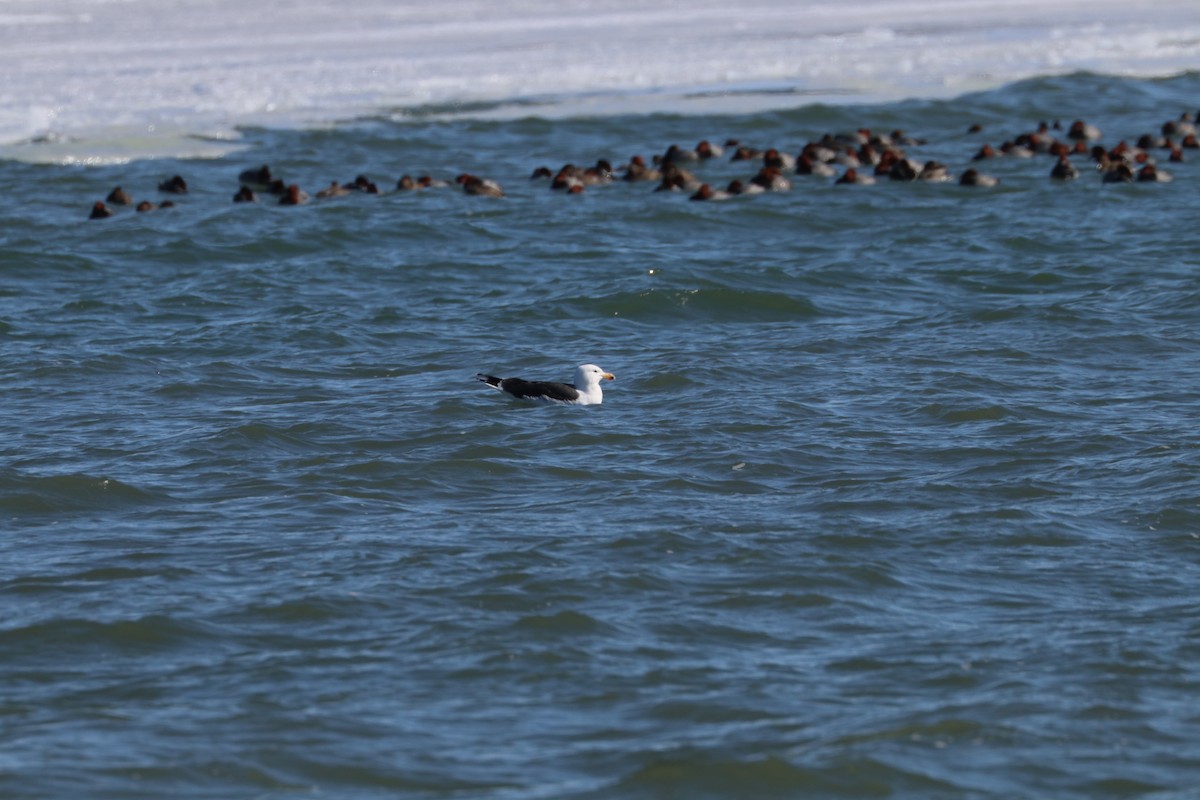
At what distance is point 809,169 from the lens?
2408 centimetres

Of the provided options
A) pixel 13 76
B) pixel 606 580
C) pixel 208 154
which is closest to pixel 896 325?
pixel 606 580

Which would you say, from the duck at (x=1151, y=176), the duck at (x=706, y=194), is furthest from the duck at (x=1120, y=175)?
the duck at (x=706, y=194)

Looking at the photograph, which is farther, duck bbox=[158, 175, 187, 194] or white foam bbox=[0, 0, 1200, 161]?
white foam bbox=[0, 0, 1200, 161]

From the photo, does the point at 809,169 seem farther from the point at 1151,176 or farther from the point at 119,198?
the point at 119,198

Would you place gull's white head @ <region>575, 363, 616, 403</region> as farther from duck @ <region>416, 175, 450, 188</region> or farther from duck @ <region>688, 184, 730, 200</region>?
duck @ <region>416, 175, 450, 188</region>

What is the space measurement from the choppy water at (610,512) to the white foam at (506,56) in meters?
10.6

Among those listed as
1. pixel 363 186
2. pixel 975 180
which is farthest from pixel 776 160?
pixel 363 186

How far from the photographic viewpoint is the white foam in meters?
31.0

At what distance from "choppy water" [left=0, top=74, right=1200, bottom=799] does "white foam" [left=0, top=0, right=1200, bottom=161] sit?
34.8ft

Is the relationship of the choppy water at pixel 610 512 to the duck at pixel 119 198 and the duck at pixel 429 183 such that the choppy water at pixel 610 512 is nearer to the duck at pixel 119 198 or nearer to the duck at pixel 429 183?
the duck at pixel 119 198

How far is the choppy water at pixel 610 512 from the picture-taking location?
7.55 metres

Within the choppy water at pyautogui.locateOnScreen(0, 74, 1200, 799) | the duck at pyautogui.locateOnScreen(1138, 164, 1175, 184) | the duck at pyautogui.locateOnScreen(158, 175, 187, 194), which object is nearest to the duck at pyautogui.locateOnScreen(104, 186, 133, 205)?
the duck at pyautogui.locateOnScreen(158, 175, 187, 194)

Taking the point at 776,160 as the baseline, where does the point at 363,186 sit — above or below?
below

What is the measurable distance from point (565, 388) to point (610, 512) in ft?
8.07
